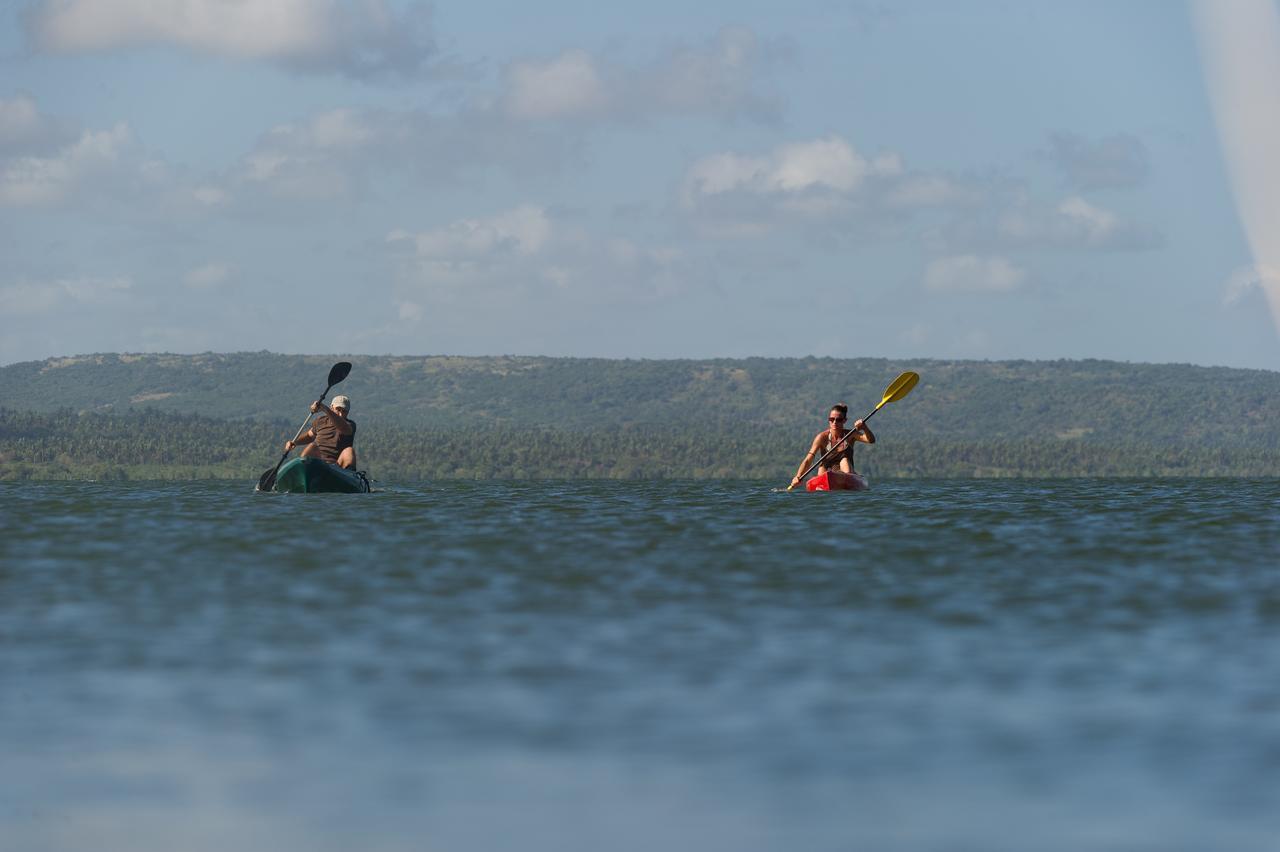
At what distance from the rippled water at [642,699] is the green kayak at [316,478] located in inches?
774

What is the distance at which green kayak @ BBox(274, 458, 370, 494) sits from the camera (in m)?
51.2

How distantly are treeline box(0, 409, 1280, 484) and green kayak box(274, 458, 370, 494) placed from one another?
99041 mm

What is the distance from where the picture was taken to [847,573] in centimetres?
2672

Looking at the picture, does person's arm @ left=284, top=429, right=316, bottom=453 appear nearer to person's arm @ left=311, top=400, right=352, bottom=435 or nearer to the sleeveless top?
person's arm @ left=311, top=400, right=352, bottom=435

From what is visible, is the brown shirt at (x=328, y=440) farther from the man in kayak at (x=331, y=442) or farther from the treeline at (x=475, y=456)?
the treeline at (x=475, y=456)

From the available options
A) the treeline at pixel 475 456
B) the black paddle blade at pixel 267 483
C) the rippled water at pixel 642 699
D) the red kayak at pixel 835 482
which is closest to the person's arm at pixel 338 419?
the black paddle blade at pixel 267 483

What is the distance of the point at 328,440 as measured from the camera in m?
51.3

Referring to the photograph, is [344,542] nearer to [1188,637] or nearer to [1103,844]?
[1188,637]

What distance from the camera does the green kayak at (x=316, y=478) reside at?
51156 mm

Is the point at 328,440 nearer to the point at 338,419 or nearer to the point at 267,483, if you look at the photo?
the point at 338,419

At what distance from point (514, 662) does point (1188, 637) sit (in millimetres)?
6774

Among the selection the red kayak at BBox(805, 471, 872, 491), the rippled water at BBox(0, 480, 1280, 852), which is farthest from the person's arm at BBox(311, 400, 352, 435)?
the rippled water at BBox(0, 480, 1280, 852)

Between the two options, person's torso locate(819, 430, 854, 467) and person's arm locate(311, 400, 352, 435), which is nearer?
person's arm locate(311, 400, 352, 435)

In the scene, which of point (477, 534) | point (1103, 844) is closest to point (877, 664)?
point (1103, 844)
